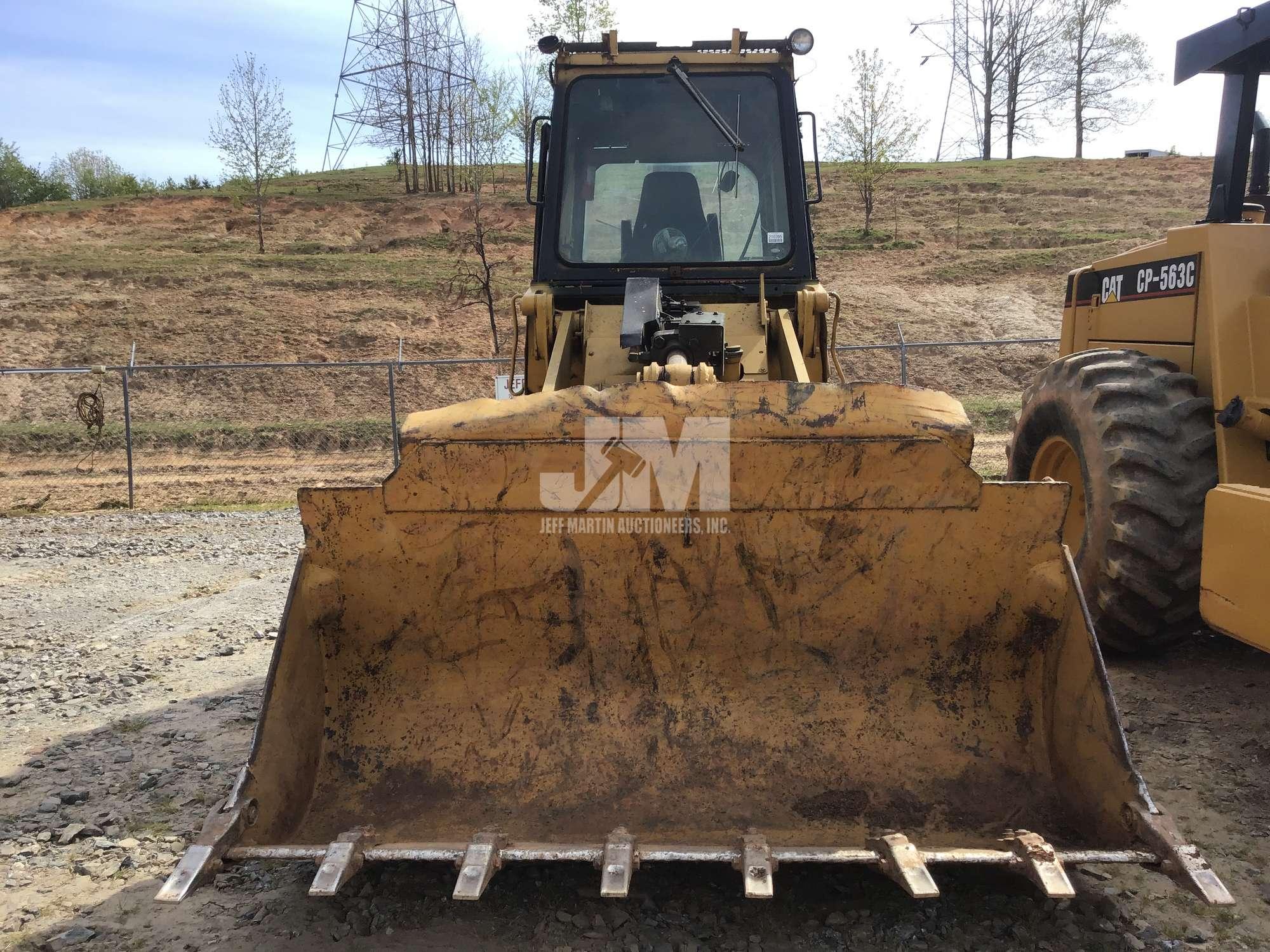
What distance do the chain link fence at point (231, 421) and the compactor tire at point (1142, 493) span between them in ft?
29.5

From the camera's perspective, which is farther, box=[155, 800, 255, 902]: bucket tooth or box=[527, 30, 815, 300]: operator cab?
box=[527, 30, 815, 300]: operator cab

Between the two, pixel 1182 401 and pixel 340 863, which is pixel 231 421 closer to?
pixel 1182 401

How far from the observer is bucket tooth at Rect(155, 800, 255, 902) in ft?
7.71

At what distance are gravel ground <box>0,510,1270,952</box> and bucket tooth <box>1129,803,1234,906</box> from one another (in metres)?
0.40

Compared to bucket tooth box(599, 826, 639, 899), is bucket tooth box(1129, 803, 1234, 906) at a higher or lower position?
higher

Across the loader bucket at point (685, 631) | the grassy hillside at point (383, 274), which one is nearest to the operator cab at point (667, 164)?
the loader bucket at point (685, 631)

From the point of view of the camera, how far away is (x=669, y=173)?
196 inches

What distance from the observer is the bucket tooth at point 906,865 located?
2.34 metres

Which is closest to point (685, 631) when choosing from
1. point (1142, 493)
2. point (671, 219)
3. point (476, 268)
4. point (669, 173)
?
point (1142, 493)

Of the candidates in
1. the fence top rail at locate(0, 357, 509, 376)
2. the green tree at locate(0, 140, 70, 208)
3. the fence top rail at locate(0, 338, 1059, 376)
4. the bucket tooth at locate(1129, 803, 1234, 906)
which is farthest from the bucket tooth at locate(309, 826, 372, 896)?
the green tree at locate(0, 140, 70, 208)

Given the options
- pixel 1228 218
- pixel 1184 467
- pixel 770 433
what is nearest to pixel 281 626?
pixel 770 433

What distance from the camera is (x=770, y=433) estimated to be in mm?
3117

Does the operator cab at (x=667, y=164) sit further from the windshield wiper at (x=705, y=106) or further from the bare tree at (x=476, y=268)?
the bare tree at (x=476, y=268)

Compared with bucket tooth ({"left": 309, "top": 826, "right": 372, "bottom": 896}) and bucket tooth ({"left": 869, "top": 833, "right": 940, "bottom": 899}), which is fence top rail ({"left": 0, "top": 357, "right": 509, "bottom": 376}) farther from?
bucket tooth ({"left": 869, "top": 833, "right": 940, "bottom": 899})
